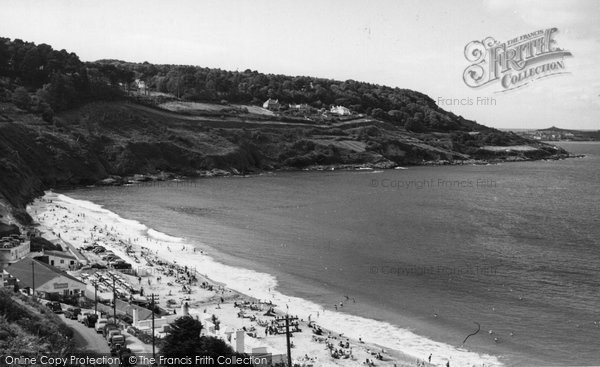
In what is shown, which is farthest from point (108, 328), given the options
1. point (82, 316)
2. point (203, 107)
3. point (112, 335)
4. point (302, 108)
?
point (302, 108)

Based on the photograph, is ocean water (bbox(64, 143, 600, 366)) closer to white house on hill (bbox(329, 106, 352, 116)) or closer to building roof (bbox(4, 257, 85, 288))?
building roof (bbox(4, 257, 85, 288))

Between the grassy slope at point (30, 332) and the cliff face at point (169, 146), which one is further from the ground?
the cliff face at point (169, 146)

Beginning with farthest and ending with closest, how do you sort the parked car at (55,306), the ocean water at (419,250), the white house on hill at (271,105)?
the white house on hill at (271,105)
the ocean water at (419,250)
the parked car at (55,306)

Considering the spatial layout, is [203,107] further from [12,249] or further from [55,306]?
[55,306]

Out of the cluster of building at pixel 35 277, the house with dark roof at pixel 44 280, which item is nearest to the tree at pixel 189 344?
the cluster of building at pixel 35 277

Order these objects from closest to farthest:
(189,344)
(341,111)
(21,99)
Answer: (189,344)
(21,99)
(341,111)

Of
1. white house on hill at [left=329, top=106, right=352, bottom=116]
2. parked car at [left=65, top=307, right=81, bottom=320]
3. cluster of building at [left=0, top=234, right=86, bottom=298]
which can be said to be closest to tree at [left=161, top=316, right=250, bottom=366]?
parked car at [left=65, top=307, right=81, bottom=320]

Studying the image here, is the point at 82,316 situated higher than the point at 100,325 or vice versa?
the point at 100,325

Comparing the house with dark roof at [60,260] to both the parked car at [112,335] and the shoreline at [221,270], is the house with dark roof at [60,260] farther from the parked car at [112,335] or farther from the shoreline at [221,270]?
the parked car at [112,335]
